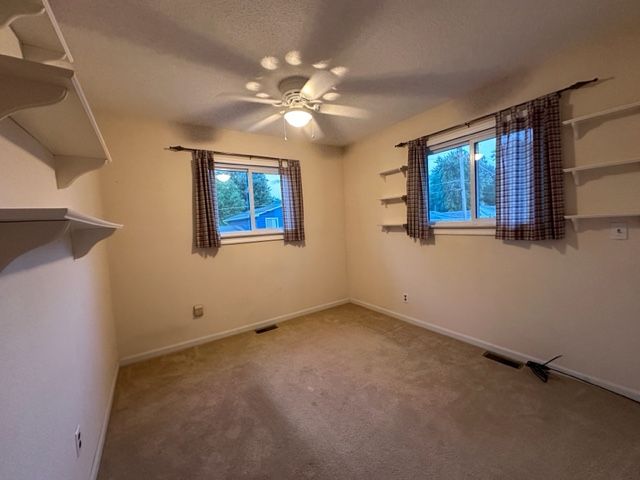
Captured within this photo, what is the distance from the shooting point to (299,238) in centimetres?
377

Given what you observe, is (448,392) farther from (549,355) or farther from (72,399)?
(72,399)

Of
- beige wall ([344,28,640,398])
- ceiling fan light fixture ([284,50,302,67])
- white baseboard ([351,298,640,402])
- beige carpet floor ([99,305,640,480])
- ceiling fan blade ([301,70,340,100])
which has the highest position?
ceiling fan light fixture ([284,50,302,67])

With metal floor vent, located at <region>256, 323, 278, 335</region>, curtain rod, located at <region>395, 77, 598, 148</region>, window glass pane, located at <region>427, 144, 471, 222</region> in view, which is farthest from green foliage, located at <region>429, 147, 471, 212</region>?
metal floor vent, located at <region>256, 323, 278, 335</region>

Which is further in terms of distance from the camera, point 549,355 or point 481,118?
point 481,118

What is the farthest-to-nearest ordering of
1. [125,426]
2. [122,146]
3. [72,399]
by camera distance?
[122,146] < [125,426] < [72,399]

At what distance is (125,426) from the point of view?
1.88m

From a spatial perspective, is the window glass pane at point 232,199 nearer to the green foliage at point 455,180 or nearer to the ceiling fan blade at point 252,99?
the ceiling fan blade at point 252,99

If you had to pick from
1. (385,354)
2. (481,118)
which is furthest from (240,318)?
(481,118)

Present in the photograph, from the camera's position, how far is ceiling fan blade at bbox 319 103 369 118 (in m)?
2.75

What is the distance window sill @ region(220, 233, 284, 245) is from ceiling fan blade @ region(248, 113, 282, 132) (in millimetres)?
1253

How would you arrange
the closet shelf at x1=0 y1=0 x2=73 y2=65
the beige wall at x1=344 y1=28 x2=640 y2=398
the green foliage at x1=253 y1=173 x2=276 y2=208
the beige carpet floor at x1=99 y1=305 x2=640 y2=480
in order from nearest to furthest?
the closet shelf at x1=0 y1=0 x2=73 y2=65, the beige carpet floor at x1=99 y1=305 x2=640 y2=480, the beige wall at x1=344 y1=28 x2=640 y2=398, the green foliage at x1=253 y1=173 x2=276 y2=208

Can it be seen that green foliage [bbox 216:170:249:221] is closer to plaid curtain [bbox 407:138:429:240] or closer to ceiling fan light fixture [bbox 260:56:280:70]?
ceiling fan light fixture [bbox 260:56:280:70]

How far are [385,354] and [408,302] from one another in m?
0.95

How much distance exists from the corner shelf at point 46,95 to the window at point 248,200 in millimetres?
1714
